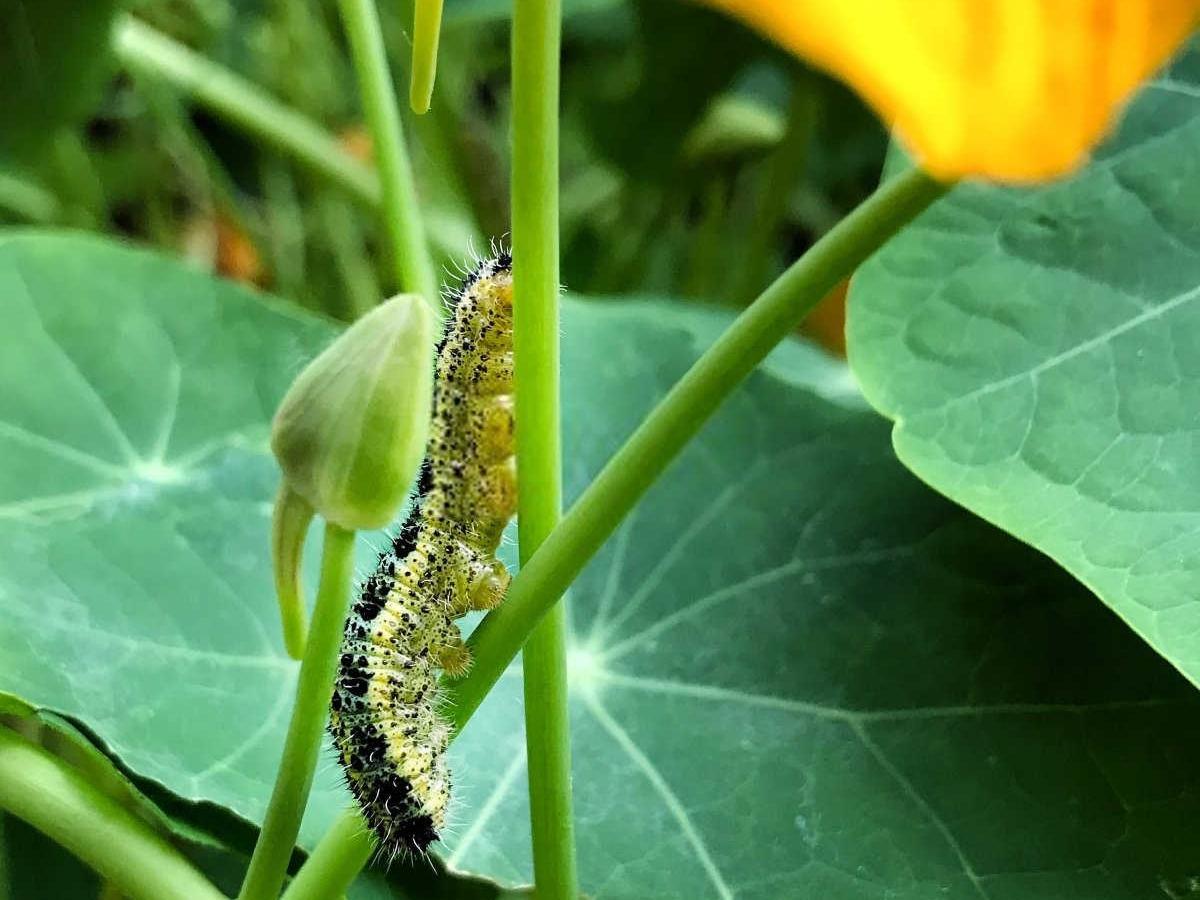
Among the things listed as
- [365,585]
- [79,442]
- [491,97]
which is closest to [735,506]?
[365,585]

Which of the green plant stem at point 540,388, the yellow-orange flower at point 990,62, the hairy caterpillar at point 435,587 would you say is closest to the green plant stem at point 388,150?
the hairy caterpillar at point 435,587

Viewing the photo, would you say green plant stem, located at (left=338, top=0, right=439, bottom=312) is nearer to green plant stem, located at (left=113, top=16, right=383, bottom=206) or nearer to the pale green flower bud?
the pale green flower bud

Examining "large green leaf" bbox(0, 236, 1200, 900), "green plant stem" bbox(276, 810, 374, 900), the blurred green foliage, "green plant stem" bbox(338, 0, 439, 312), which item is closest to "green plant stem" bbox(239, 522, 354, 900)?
"green plant stem" bbox(276, 810, 374, 900)

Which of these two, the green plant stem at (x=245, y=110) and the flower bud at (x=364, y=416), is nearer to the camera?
the flower bud at (x=364, y=416)

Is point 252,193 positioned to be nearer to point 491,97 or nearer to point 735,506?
point 491,97

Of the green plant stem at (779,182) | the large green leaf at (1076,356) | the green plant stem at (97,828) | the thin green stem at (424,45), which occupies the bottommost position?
the green plant stem at (97,828)

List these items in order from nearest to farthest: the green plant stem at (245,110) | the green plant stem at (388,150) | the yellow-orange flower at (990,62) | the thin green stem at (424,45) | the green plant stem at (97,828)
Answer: the yellow-orange flower at (990,62) < the thin green stem at (424,45) < the green plant stem at (97,828) < the green plant stem at (388,150) < the green plant stem at (245,110)

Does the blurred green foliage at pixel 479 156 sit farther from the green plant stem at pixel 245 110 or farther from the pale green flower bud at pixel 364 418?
the pale green flower bud at pixel 364 418
